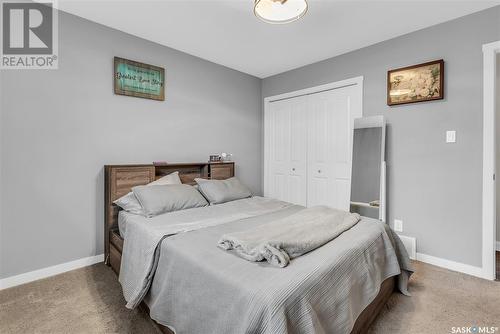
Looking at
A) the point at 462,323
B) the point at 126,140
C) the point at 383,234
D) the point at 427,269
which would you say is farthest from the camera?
the point at 126,140

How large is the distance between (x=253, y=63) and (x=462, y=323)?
3.68m

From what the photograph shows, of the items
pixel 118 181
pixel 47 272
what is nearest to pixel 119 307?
pixel 47 272

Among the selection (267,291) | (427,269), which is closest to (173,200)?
(267,291)

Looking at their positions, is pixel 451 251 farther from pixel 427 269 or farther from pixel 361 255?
pixel 361 255

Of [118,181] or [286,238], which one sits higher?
[118,181]

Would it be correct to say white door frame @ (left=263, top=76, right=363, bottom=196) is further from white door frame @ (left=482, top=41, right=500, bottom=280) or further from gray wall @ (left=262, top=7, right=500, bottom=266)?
white door frame @ (left=482, top=41, right=500, bottom=280)

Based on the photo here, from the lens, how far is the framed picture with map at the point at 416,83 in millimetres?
2627

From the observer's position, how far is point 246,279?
1.18 m

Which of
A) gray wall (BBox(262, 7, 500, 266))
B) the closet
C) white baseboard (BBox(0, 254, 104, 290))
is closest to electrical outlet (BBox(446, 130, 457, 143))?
gray wall (BBox(262, 7, 500, 266))

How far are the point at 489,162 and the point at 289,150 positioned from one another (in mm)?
2433

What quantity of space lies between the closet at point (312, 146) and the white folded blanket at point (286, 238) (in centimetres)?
155

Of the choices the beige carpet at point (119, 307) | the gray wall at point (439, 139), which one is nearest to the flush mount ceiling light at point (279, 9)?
the gray wall at point (439, 139)

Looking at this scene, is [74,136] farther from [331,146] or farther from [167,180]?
[331,146]

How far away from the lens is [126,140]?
2885 mm
